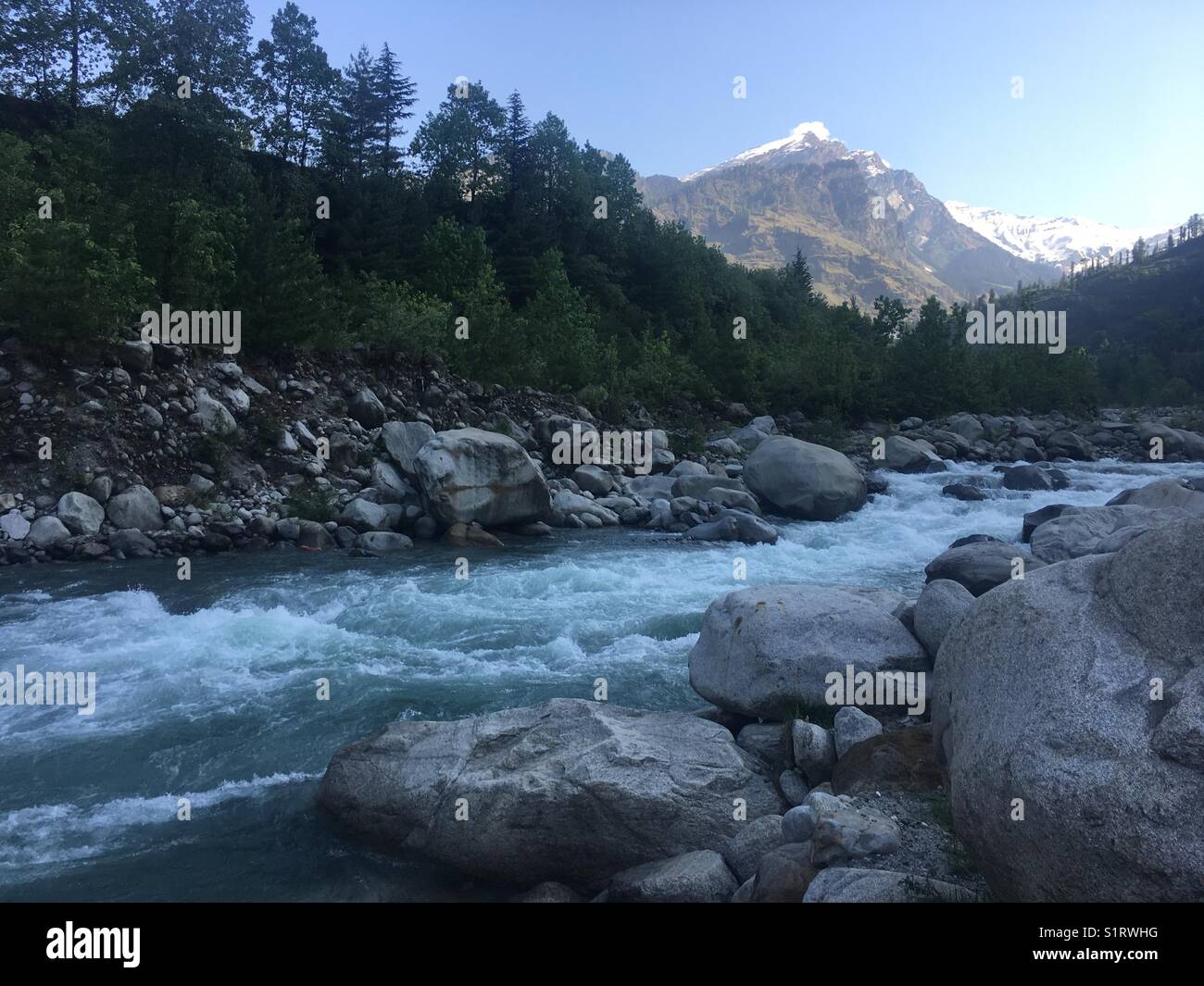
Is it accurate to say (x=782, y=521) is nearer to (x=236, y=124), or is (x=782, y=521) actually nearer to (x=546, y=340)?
(x=546, y=340)

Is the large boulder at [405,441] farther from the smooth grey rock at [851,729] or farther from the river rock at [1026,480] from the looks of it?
the river rock at [1026,480]

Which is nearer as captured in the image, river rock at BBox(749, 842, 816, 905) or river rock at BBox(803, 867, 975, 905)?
river rock at BBox(803, 867, 975, 905)

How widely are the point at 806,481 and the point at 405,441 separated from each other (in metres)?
10.1

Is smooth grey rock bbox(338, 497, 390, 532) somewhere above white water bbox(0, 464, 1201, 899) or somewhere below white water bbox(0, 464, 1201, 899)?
above

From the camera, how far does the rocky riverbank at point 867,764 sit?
396cm

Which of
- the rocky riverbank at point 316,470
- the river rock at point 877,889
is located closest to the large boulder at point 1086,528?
the rocky riverbank at point 316,470

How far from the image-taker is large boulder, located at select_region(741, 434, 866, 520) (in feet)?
67.4

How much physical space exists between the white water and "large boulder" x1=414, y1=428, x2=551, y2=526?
3.40ft

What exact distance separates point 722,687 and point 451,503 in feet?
35.5

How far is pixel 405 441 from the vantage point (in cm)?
2014

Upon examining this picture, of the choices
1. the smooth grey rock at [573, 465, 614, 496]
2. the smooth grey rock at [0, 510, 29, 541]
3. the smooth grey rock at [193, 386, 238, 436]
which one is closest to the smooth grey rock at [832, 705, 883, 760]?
the smooth grey rock at [0, 510, 29, 541]

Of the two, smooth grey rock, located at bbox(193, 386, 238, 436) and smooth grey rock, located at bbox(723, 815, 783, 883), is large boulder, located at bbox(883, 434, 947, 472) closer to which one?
smooth grey rock, located at bbox(193, 386, 238, 436)

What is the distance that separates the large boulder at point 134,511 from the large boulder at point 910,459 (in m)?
21.4

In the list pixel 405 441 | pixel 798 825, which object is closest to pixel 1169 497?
pixel 798 825
